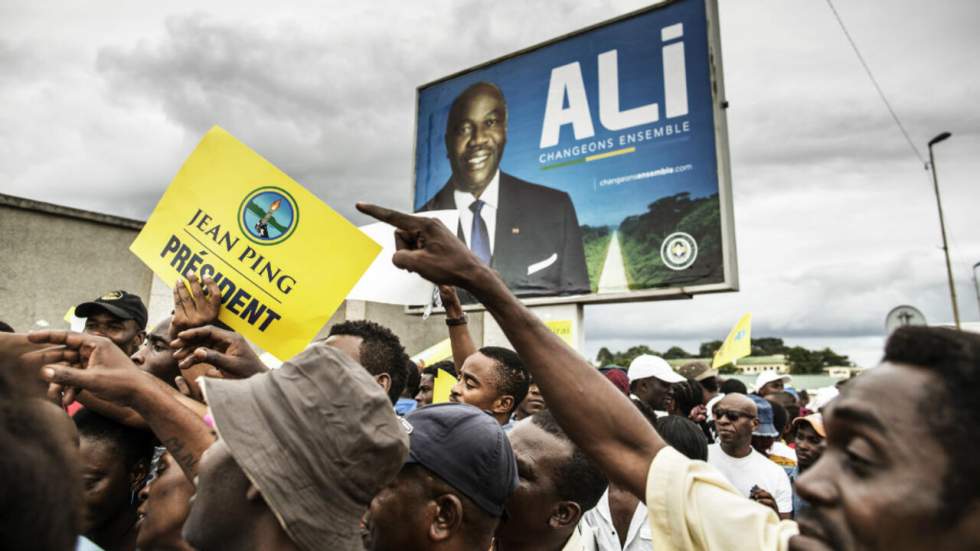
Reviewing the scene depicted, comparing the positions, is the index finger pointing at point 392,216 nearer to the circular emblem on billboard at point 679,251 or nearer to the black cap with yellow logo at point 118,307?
the black cap with yellow logo at point 118,307

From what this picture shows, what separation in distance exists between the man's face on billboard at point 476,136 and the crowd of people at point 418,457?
6715 millimetres

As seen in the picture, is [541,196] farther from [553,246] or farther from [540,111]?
[540,111]

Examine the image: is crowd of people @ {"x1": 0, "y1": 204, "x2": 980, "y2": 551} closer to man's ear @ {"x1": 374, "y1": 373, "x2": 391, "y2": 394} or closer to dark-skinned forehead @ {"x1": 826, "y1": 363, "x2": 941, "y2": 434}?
dark-skinned forehead @ {"x1": 826, "y1": 363, "x2": 941, "y2": 434}

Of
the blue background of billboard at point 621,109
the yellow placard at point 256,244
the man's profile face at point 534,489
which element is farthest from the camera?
the blue background of billboard at point 621,109

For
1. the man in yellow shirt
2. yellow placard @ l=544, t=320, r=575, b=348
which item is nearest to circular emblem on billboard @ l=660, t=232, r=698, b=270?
yellow placard @ l=544, t=320, r=575, b=348

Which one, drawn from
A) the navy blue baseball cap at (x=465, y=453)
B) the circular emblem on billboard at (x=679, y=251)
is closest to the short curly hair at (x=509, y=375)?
the navy blue baseball cap at (x=465, y=453)

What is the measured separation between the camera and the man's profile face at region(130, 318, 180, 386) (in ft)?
9.65

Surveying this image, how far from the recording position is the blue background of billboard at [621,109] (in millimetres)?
7277

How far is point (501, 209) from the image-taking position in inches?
356

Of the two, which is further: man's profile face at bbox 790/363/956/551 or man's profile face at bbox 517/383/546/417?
man's profile face at bbox 517/383/546/417

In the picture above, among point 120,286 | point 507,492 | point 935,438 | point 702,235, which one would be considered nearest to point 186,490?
point 507,492

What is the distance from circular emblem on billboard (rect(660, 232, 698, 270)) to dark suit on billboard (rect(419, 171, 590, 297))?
1.12m

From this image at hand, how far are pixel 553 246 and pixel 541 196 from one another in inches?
29.7

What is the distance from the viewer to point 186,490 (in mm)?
2096
